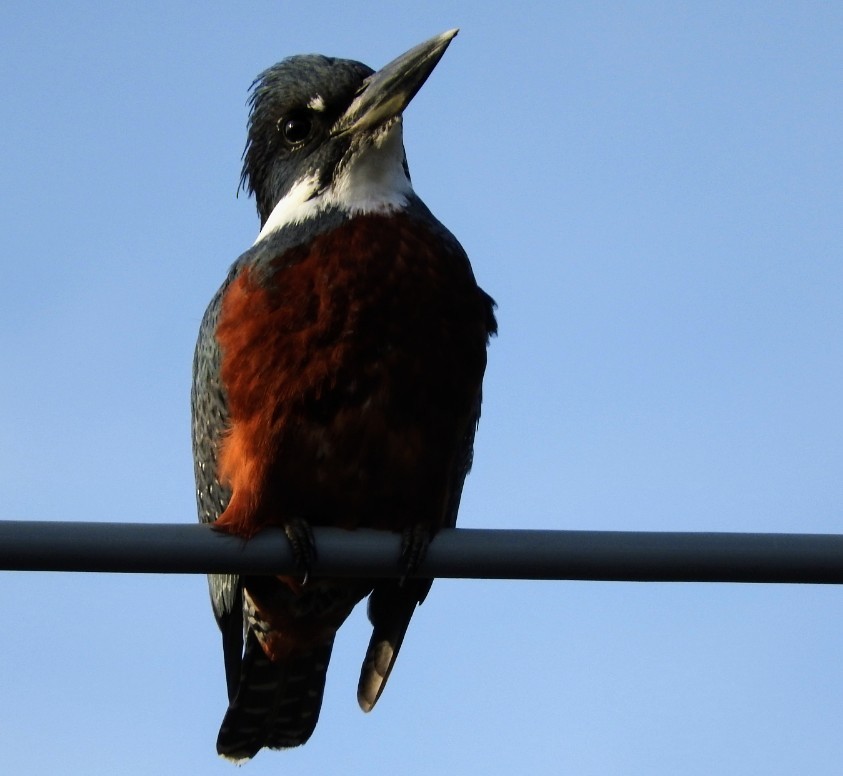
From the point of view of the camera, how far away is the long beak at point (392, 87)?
4.89 m

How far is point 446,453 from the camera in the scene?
4750mm

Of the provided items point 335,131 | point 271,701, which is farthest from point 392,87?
point 271,701

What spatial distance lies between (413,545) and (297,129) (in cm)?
202

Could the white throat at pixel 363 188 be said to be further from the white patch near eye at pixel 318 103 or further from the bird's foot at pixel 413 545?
the bird's foot at pixel 413 545

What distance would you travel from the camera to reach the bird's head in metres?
5.04

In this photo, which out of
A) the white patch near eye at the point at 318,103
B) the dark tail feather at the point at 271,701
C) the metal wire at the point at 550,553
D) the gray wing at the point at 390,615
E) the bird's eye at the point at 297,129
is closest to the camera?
the metal wire at the point at 550,553

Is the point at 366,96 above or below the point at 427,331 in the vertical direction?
above

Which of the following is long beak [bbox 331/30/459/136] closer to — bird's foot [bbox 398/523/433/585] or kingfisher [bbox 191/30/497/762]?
kingfisher [bbox 191/30/497/762]

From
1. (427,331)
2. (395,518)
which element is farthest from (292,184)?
(395,518)

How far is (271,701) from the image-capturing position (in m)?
5.67

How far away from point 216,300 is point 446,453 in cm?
114

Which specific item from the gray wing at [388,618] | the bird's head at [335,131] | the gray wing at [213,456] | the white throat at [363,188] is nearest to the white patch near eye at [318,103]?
the bird's head at [335,131]

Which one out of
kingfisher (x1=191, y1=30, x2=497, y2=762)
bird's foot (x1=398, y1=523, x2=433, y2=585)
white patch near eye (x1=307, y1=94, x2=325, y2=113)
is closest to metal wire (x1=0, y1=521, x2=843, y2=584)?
bird's foot (x1=398, y1=523, x2=433, y2=585)

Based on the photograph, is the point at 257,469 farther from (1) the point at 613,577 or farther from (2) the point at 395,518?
(1) the point at 613,577
